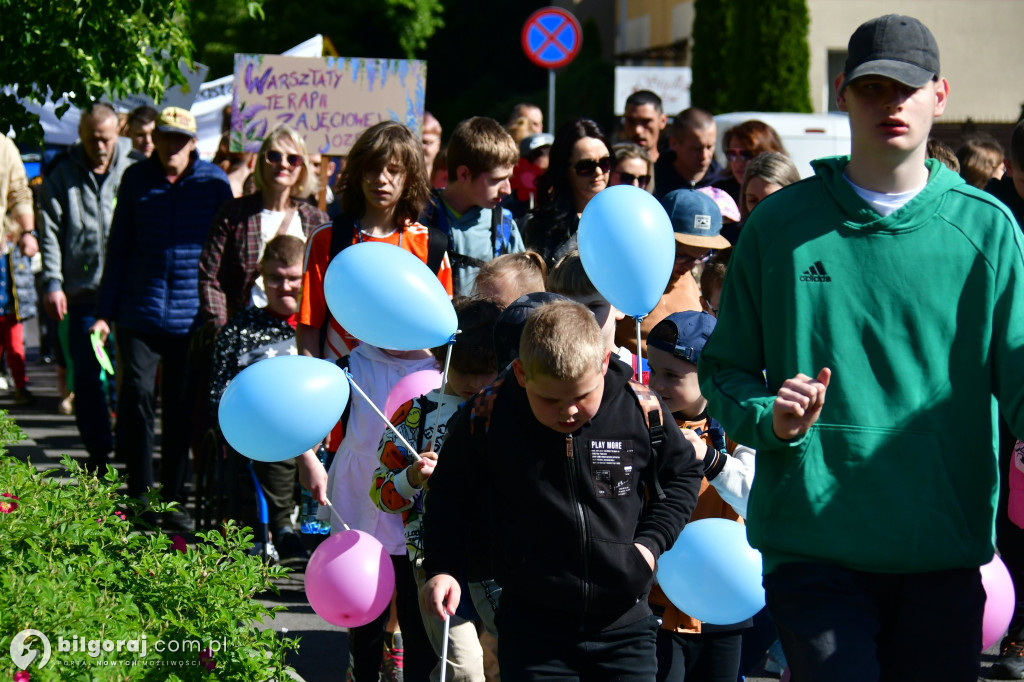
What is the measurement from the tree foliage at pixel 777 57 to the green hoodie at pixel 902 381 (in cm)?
2331

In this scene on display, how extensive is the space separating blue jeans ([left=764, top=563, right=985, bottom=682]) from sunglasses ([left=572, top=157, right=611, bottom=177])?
3827mm

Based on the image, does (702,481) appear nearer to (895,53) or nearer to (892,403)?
(892,403)

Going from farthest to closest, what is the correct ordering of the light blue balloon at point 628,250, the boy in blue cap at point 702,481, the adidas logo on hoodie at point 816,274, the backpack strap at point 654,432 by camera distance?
1. the light blue balloon at point 628,250
2. the boy in blue cap at point 702,481
3. the backpack strap at point 654,432
4. the adidas logo on hoodie at point 816,274

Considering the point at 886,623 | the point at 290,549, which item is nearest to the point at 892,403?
the point at 886,623

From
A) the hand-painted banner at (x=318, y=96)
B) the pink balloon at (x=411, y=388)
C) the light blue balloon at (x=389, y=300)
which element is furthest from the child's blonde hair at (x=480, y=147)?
the hand-painted banner at (x=318, y=96)

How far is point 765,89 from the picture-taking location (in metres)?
25.7

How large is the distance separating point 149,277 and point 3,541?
4159 millimetres

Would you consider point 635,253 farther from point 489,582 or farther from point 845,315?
point 845,315

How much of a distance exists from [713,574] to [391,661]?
6.00ft

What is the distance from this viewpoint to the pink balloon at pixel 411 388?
4523mm

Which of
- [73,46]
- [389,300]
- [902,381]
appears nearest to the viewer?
[902,381]

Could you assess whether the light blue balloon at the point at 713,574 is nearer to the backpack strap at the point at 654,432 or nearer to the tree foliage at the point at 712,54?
the backpack strap at the point at 654,432

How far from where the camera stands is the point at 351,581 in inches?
164

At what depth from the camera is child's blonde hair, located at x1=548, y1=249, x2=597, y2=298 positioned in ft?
16.1
